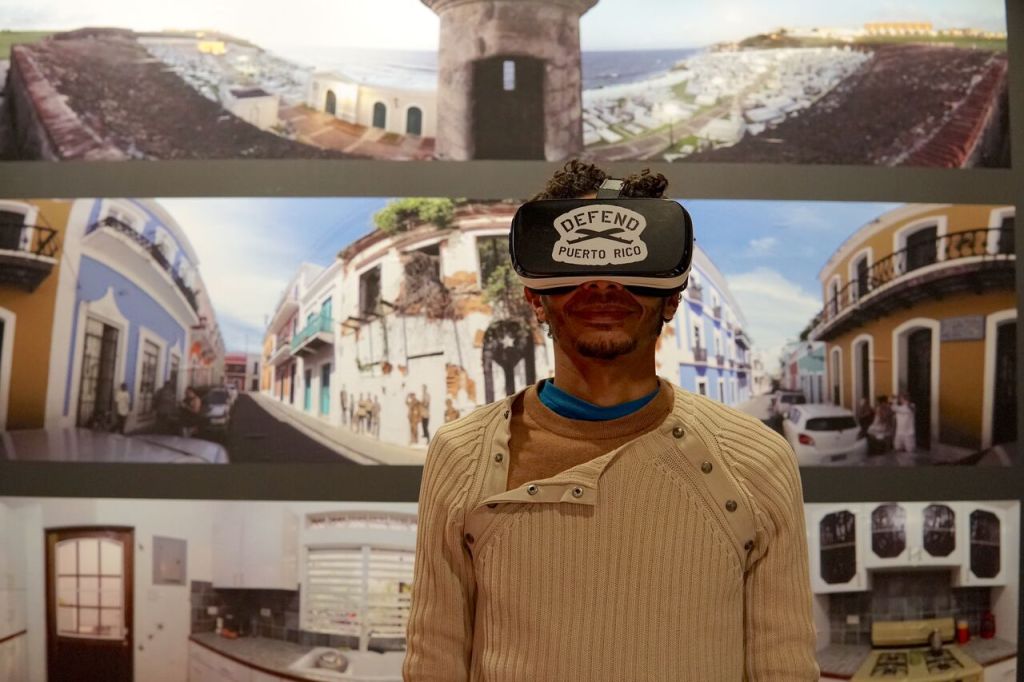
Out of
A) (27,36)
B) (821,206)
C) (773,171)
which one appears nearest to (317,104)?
(27,36)

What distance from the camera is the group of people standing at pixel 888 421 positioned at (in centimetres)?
245

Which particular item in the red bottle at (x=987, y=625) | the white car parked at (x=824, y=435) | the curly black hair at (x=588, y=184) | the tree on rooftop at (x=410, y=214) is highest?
the tree on rooftop at (x=410, y=214)

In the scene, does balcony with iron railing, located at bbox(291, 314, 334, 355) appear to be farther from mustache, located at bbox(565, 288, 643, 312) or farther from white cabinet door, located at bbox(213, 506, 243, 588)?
mustache, located at bbox(565, 288, 643, 312)

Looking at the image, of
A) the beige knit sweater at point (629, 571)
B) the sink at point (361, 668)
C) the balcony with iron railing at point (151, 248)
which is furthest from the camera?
the balcony with iron railing at point (151, 248)

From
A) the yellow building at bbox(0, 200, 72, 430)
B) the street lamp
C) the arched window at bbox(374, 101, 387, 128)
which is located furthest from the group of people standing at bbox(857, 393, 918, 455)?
the yellow building at bbox(0, 200, 72, 430)

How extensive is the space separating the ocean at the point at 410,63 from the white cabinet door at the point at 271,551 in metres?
1.29

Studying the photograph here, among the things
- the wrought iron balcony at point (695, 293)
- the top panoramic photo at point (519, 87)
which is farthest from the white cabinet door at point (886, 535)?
the top panoramic photo at point (519, 87)

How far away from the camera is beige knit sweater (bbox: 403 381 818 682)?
1.14 meters

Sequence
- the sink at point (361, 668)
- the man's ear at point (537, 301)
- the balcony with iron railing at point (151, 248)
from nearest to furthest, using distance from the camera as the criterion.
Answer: the man's ear at point (537, 301) < the sink at point (361, 668) < the balcony with iron railing at point (151, 248)

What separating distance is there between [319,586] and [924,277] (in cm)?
195

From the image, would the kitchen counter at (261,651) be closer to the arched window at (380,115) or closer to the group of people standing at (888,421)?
the arched window at (380,115)

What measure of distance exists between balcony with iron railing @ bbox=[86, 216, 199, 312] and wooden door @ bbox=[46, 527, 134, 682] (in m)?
0.69

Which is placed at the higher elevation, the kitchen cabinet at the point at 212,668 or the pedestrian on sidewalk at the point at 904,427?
the pedestrian on sidewalk at the point at 904,427

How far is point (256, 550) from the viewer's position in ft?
7.93
